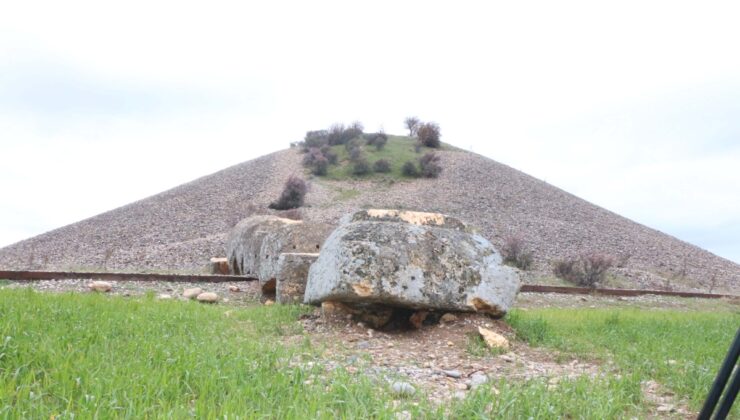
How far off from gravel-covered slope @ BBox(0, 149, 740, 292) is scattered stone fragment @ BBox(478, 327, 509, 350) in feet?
50.0

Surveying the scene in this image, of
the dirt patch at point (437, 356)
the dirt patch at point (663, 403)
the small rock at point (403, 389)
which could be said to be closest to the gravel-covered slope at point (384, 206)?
the dirt patch at point (437, 356)

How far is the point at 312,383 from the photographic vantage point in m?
3.92

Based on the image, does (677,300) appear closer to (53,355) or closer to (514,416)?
(514,416)

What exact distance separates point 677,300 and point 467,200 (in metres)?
20.3

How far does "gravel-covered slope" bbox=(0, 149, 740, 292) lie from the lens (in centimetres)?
2391

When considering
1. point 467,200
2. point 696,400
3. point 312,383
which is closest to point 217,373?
point 312,383

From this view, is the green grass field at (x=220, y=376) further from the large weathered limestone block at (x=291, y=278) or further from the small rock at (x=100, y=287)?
the small rock at (x=100, y=287)

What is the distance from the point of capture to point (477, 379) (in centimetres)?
461

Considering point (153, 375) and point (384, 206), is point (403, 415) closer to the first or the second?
point (153, 375)

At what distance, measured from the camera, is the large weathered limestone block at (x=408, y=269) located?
6559 millimetres

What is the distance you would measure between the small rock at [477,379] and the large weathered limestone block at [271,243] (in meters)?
6.02

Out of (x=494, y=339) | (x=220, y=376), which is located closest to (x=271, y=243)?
(x=494, y=339)

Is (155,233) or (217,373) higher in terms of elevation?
(155,233)

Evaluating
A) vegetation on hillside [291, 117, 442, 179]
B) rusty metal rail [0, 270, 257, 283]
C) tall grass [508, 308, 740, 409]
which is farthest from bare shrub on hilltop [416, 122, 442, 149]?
tall grass [508, 308, 740, 409]
